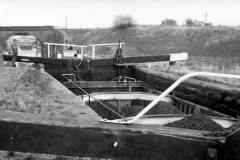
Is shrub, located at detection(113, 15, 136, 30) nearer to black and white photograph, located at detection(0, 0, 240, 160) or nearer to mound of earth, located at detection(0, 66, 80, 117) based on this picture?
black and white photograph, located at detection(0, 0, 240, 160)

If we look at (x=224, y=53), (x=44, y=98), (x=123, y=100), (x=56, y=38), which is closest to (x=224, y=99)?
(x=123, y=100)

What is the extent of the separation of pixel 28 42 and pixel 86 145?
737 inches

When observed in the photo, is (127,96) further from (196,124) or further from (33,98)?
(196,124)

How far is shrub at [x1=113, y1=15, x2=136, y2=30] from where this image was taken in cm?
5494

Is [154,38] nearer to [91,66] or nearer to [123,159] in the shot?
[91,66]

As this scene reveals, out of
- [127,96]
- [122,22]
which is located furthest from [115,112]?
[122,22]

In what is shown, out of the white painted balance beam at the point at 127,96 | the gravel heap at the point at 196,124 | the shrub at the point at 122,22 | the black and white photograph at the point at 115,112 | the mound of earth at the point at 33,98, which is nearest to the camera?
the black and white photograph at the point at 115,112

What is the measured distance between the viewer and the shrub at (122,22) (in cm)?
5494

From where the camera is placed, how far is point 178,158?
5.47 ft

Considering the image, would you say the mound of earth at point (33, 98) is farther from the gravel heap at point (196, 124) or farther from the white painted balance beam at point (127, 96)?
the white painted balance beam at point (127, 96)

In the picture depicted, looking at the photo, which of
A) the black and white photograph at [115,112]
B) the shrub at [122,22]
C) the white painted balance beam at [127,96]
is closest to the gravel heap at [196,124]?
the black and white photograph at [115,112]

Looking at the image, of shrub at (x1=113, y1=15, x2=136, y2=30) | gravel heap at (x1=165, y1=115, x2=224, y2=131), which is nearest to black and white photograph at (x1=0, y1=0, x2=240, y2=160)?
gravel heap at (x1=165, y1=115, x2=224, y2=131)

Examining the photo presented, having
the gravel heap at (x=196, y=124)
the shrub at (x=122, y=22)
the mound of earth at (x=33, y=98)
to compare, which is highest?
the shrub at (x=122, y=22)

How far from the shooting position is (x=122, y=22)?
55375 mm
